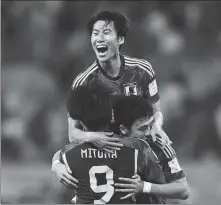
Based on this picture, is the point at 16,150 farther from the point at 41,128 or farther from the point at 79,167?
the point at 79,167

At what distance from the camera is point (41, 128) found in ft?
32.9

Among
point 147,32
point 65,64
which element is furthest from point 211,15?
point 65,64

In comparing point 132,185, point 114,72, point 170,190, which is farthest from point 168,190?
point 114,72

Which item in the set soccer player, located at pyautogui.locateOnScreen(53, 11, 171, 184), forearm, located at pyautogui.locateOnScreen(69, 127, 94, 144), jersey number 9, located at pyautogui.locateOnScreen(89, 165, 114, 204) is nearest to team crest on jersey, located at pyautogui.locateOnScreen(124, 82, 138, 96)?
soccer player, located at pyautogui.locateOnScreen(53, 11, 171, 184)

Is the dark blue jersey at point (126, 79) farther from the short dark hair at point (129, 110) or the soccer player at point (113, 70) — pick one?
the short dark hair at point (129, 110)

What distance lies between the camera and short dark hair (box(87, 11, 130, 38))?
14.7 feet

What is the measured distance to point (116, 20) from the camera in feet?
14.8

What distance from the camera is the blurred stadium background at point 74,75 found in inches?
368

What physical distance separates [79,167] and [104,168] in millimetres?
148

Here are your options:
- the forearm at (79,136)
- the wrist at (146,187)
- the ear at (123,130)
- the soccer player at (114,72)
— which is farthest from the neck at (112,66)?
the wrist at (146,187)

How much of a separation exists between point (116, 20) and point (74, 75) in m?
5.83

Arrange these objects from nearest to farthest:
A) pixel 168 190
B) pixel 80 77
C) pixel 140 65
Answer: pixel 168 190 < pixel 80 77 < pixel 140 65

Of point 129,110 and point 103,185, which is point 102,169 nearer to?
point 103,185

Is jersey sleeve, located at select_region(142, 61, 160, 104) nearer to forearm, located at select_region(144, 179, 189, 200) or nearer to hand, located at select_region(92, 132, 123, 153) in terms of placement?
forearm, located at select_region(144, 179, 189, 200)
